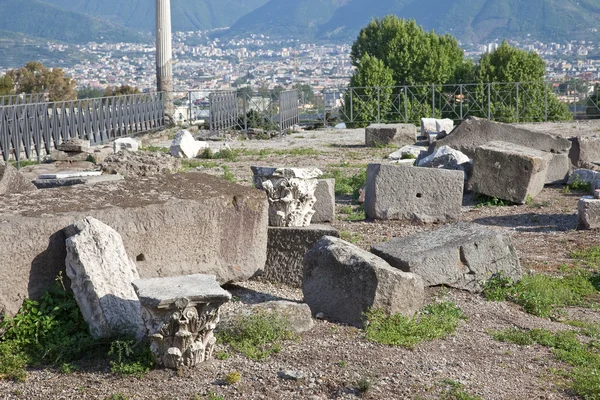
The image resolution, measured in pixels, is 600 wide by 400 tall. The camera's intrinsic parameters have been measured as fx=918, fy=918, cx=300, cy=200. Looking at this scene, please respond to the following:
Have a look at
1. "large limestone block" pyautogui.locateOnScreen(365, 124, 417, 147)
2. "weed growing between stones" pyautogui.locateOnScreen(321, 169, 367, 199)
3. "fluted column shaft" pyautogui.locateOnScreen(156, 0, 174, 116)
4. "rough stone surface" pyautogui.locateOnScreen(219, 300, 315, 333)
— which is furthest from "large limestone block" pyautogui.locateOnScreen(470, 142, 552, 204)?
"fluted column shaft" pyautogui.locateOnScreen(156, 0, 174, 116)

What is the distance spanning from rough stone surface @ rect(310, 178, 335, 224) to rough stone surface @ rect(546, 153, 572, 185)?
14.8ft

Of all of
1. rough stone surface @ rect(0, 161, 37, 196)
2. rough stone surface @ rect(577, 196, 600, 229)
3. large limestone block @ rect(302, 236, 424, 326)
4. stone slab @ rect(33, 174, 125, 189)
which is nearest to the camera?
large limestone block @ rect(302, 236, 424, 326)

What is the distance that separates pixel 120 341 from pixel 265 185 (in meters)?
4.13

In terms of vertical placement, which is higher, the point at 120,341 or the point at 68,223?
the point at 68,223

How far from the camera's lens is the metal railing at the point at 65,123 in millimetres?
17312

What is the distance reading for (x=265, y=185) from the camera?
32.6 feet

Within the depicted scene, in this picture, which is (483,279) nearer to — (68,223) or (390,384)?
(390,384)

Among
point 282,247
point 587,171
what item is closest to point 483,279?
point 282,247

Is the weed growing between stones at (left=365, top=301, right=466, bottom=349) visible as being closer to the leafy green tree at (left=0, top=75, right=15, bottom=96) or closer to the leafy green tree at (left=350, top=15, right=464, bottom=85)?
the leafy green tree at (left=350, top=15, right=464, bottom=85)

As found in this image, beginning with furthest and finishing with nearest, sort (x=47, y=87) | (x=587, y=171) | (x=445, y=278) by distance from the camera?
A: (x=47, y=87), (x=587, y=171), (x=445, y=278)

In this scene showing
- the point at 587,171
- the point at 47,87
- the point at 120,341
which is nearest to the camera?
the point at 120,341

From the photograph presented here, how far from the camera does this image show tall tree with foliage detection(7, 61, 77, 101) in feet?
144

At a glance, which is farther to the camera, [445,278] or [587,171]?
[587,171]

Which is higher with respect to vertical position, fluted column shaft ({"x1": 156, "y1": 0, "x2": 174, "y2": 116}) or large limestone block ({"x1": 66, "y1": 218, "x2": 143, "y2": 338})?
fluted column shaft ({"x1": 156, "y1": 0, "x2": 174, "y2": 116})
